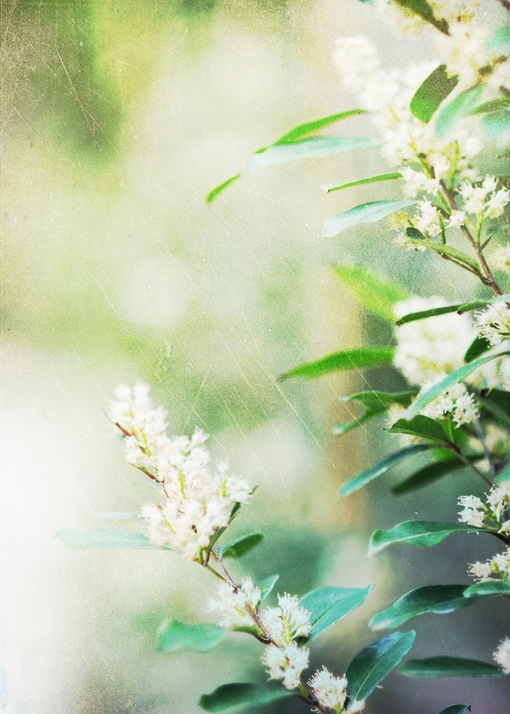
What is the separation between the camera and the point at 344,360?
804mm

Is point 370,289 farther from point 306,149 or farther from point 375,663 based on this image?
point 375,663

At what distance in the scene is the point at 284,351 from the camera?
0.84 meters

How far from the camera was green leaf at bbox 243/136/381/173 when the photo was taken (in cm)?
70

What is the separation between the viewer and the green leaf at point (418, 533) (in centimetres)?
63

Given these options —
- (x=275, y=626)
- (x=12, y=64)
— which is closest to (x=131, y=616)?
(x=275, y=626)

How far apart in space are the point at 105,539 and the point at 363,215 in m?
0.46

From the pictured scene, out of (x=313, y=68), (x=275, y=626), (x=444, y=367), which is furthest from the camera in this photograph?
(x=313, y=68)

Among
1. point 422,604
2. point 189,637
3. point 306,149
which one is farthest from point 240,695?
point 306,149

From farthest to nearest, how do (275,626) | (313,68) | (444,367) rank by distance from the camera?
(313,68) → (444,367) → (275,626)

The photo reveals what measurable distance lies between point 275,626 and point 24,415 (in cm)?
42

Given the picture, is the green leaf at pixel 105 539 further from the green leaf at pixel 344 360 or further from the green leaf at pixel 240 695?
the green leaf at pixel 344 360

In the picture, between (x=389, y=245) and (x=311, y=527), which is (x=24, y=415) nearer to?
(x=311, y=527)

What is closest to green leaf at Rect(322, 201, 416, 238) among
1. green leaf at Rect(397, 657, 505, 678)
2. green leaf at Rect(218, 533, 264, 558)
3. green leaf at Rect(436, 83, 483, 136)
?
green leaf at Rect(436, 83, 483, 136)

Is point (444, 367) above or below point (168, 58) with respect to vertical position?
below
